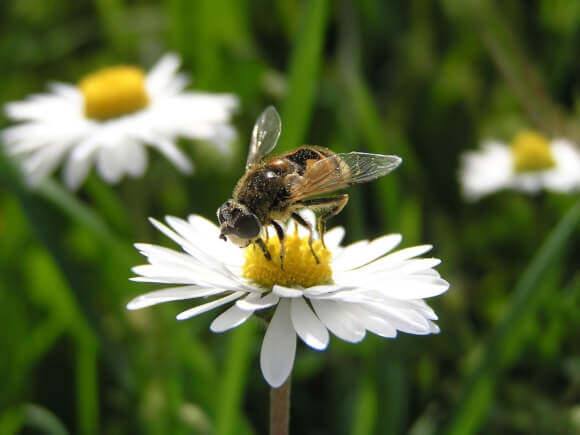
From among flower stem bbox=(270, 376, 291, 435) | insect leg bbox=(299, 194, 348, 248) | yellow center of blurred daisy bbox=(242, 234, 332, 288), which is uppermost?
insect leg bbox=(299, 194, 348, 248)

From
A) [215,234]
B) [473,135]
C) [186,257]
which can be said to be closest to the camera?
[186,257]

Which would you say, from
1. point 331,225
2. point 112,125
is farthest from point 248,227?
point 331,225

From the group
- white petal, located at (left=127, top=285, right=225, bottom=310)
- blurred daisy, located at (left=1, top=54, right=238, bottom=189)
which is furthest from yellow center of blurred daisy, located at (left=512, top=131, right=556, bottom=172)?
white petal, located at (left=127, top=285, right=225, bottom=310)

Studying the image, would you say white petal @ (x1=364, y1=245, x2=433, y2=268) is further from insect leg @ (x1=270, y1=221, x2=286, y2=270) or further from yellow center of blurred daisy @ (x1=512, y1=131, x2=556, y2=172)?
yellow center of blurred daisy @ (x1=512, y1=131, x2=556, y2=172)

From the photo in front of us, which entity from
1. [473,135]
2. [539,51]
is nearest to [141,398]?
[473,135]

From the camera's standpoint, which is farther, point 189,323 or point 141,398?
point 189,323

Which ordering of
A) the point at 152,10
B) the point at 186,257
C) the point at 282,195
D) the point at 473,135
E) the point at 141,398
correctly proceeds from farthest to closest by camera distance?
1. the point at 152,10
2. the point at 473,135
3. the point at 141,398
4. the point at 282,195
5. the point at 186,257

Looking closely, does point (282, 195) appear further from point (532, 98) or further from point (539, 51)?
point (539, 51)

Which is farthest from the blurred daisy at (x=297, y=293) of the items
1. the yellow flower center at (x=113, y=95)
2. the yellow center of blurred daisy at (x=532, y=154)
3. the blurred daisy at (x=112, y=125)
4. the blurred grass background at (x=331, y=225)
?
the yellow center of blurred daisy at (x=532, y=154)
